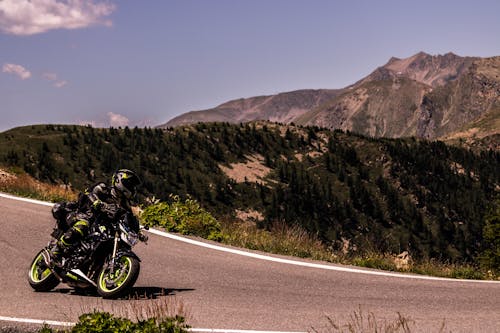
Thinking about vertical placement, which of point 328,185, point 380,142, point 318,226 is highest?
point 380,142

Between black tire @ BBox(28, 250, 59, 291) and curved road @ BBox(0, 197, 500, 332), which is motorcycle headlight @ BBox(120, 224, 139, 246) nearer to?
curved road @ BBox(0, 197, 500, 332)

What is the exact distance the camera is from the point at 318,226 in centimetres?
11650

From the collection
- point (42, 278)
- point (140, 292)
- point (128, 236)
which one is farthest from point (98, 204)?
point (42, 278)

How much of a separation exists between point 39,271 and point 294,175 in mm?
119514

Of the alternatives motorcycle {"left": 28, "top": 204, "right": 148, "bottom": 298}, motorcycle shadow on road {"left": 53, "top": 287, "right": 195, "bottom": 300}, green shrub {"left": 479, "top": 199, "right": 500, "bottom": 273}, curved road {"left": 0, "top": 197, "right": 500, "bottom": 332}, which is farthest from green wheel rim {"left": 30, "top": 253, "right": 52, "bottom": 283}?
green shrub {"left": 479, "top": 199, "right": 500, "bottom": 273}

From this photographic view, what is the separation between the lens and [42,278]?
7.98 metres

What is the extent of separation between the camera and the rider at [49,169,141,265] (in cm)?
762

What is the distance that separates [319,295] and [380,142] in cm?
14979

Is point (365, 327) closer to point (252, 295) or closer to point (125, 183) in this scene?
point (252, 295)

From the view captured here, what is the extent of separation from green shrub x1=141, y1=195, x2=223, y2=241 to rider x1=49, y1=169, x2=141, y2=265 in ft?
16.2

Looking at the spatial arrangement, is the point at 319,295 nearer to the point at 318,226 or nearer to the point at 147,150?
the point at 318,226

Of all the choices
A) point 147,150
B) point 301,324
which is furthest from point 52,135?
point 301,324

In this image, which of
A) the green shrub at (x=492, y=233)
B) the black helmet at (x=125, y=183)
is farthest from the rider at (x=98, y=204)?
the green shrub at (x=492, y=233)

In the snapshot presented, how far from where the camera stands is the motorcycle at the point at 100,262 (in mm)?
7305
